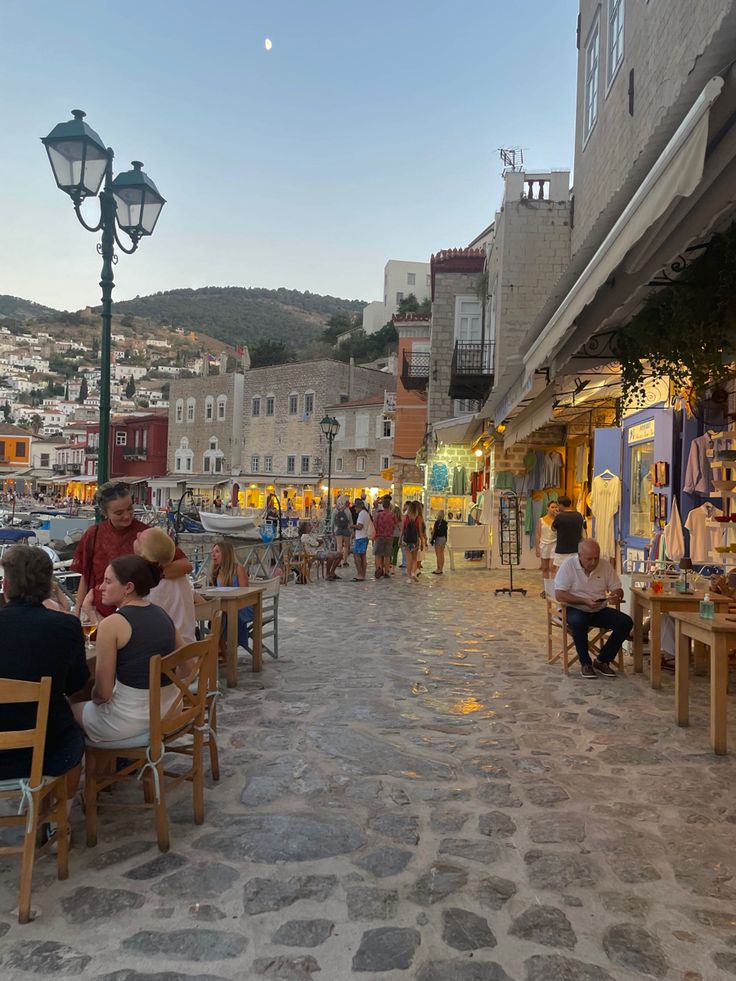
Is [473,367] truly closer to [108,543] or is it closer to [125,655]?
[108,543]

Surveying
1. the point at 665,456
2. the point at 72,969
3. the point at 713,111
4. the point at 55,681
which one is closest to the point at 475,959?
the point at 72,969

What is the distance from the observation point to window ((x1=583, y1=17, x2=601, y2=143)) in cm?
1145

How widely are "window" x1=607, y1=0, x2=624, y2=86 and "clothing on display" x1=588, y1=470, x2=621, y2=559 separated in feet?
19.7

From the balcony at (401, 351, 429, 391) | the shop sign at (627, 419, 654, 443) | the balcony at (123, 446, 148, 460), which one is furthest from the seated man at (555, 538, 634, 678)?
the balcony at (123, 446, 148, 460)

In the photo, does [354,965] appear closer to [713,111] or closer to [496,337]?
[713,111]

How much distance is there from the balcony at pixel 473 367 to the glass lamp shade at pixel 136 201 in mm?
12448

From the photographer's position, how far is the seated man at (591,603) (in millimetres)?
6441

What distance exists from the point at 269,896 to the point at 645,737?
119 inches

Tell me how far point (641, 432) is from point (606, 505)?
1.35m

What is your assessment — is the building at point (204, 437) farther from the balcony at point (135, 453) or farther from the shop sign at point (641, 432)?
the shop sign at point (641, 432)

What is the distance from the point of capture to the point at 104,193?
21.2 ft

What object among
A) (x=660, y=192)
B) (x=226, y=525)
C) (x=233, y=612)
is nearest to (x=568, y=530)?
(x=233, y=612)

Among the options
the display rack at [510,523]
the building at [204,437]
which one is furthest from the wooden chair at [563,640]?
the building at [204,437]

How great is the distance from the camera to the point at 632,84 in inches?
371
